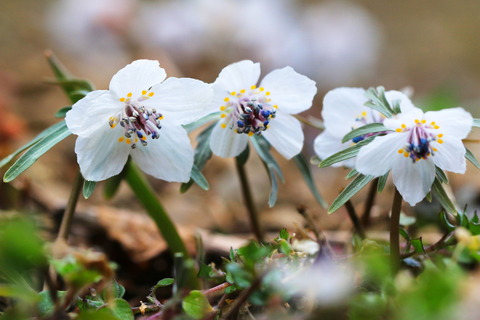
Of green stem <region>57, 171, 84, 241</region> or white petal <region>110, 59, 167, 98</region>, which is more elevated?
white petal <region>110, 59, 167, 98</region>

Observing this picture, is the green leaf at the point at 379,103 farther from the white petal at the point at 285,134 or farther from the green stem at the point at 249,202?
the green stem at the point at 249,202

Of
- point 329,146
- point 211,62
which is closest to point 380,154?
point 329,146

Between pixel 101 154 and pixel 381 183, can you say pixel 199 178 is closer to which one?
pixel 101 154

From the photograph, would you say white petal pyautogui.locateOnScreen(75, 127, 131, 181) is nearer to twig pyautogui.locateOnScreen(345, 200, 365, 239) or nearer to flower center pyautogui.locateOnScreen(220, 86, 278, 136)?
flower center pyautogui.locateOnScreen(220, 86, 278, 136)

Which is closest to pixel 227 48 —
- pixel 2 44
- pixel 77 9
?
pixel 77 9

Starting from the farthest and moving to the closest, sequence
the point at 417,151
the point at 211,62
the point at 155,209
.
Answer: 1. the point at 211,62
2. the point at 155,209
3. the point at 417,151

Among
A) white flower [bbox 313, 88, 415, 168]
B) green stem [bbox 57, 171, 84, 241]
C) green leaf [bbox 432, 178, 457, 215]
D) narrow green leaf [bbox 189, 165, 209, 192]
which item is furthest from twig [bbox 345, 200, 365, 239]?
green stem [bbox 57, 171, 84, 241]

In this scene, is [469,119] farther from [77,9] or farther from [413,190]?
[77,9]
